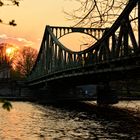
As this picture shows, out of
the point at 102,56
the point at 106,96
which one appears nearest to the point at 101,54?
the point at 102,56

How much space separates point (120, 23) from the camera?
44188 mm

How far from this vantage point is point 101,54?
5678 cm

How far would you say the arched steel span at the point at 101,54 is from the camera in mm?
39088

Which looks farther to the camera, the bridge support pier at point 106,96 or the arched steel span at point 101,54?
the bridge support pier at point 106,96

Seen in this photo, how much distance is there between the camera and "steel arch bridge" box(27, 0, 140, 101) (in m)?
36.5

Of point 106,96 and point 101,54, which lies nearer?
point 101,54

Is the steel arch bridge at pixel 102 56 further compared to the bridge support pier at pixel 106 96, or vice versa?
the bridge support pier at pixel 106 96

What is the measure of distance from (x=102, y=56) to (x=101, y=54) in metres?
0.91

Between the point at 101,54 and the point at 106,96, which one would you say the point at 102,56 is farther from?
the point at 106,96

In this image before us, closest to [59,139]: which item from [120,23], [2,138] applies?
[2,138]

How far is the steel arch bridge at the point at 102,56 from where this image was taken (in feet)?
120

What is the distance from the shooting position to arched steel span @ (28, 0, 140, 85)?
128 ft

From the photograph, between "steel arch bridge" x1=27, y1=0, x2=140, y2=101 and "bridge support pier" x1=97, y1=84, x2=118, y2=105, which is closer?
"steel arch bridge" x1=27, y1=0, x2=140, y2=101

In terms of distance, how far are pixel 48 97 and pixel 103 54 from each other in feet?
162
